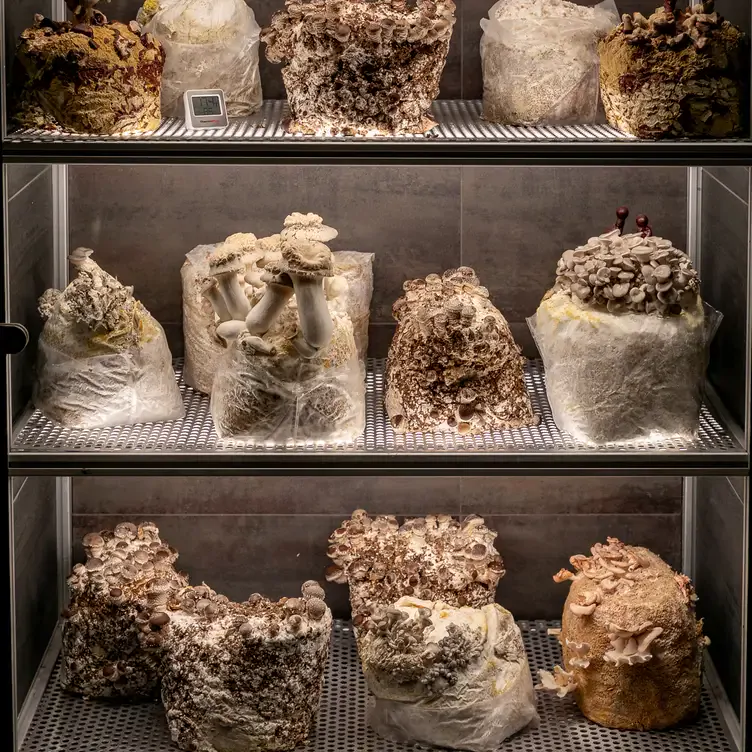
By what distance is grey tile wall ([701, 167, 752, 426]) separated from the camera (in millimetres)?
2307

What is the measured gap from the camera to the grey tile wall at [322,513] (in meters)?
2.86

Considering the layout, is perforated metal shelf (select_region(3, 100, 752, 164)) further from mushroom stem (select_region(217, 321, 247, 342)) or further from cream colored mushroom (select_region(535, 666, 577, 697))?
cream colored mushroom (select_region(535, 666, 577, 697))

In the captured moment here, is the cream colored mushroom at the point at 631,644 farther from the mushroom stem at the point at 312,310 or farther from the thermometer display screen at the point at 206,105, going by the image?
the thermometer display screen at the point at 206,105

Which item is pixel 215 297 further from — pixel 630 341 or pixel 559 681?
pixel 559 681

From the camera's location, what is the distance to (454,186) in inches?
108

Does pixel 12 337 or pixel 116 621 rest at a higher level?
pixel 12 337

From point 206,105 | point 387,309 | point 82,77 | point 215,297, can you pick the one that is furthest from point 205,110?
point 387,309

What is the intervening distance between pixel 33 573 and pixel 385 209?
1034 millimetres

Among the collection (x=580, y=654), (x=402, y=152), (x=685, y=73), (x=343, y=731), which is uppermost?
(x=685, y=73)

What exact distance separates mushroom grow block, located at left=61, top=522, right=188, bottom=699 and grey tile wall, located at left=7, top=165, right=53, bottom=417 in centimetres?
36

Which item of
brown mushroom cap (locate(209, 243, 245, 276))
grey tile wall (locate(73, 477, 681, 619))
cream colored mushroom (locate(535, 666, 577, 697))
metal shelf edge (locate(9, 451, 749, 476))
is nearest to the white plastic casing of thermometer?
brown mushroom cap (locate(209, 243, 245, 276))

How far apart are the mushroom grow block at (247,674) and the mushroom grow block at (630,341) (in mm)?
611

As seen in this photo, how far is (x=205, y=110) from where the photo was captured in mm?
2344

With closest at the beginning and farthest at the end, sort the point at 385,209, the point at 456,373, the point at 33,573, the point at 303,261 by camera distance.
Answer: the point at 303,261 → the point at 456,373 → the point at 33,573 → the point at 385,209
